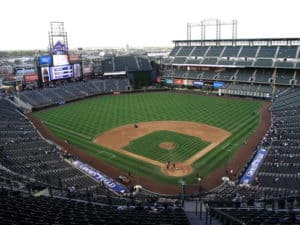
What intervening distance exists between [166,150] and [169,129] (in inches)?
339

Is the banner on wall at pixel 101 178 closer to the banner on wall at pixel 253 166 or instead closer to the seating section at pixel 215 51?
the banner on wall at pixel 253 166

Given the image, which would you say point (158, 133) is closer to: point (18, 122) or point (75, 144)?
point (75, 144)

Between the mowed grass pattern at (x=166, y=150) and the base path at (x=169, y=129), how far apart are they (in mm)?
752

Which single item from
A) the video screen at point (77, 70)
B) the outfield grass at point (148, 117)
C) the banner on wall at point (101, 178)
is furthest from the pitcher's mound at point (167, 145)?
the video screen at point (77, 70)

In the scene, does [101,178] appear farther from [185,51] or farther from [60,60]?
[185,51]

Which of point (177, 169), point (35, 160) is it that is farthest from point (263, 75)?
point (35, 160)

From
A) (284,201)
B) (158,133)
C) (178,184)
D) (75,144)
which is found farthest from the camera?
(158,133)

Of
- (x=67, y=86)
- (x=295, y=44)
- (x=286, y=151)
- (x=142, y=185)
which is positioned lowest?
(x=142, y=185)

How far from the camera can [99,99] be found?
6975 cm

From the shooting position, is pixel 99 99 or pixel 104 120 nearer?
pixel 104 120

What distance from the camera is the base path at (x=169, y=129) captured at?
31.9m

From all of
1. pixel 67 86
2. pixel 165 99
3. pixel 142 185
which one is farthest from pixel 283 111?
pixel 67 86

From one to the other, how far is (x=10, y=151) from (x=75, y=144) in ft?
28.8

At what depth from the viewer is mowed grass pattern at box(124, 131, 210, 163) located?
34.1 m
